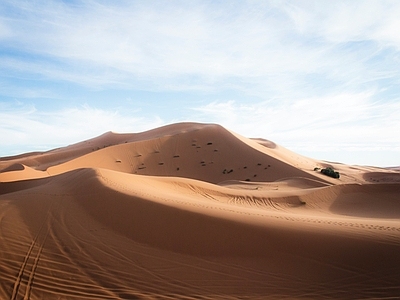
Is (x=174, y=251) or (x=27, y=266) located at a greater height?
(x=174, y=251)

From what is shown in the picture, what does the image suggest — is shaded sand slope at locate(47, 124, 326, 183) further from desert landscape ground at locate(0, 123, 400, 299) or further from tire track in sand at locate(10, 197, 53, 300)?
tire track in sand at locate(10, 197, 53, 300)

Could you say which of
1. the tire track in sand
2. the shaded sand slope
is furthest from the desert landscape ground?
the shaded sand slope

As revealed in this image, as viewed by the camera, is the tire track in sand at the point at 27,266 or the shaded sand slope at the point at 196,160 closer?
the tire track in sand at the point at 27,266

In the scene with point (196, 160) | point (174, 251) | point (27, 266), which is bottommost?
point (27, 266)

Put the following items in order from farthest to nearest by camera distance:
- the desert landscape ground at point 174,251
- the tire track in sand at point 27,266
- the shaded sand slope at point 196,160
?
the shaded sand slope at point 196,160
the desert landscape ground at point 174,251
the tire track in sand at point 27,266

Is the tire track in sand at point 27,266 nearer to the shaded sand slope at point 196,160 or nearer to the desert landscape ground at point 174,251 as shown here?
the desert landscape ground at point 174,251

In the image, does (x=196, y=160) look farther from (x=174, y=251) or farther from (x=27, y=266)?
(x=27, y=266)

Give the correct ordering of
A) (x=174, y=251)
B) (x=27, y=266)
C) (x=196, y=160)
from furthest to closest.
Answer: (x=196, y=160)
(x=174, y=251)
(x=27, y=266)

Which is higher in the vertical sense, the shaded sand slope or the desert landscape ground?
the shaded sand slope

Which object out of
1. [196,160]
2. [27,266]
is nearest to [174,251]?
[27,266]

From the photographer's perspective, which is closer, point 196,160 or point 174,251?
point 174,251

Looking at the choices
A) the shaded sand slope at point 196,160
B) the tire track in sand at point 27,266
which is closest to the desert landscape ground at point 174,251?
the tire track in sand at point 27,266

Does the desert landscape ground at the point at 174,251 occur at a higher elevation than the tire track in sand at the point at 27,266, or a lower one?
higher

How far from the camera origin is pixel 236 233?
25.4ft
